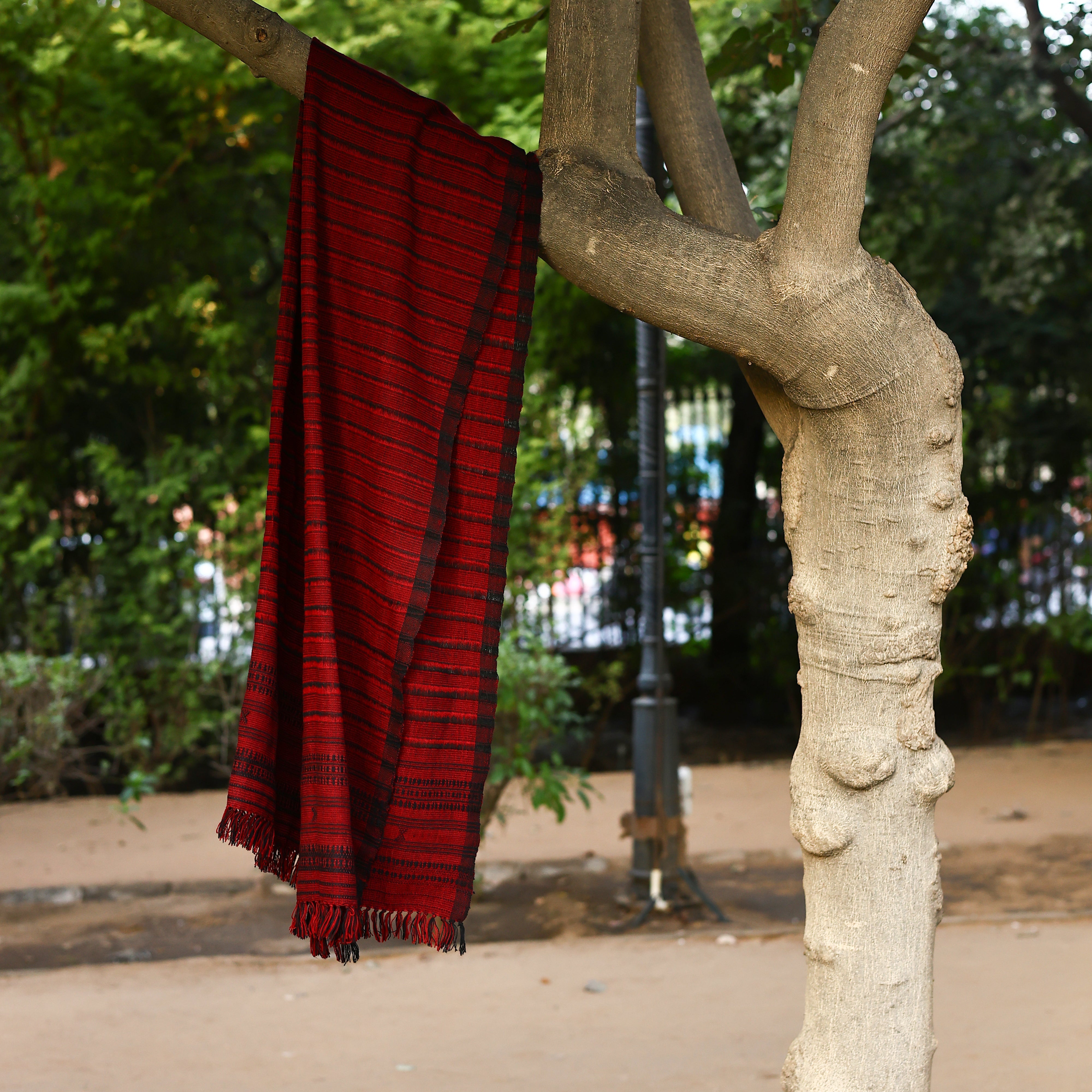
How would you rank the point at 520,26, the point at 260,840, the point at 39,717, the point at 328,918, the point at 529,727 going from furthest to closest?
the point at 39,717
the point at 529,727
the point at 520,26
the point at 260,840
the point at 328,918

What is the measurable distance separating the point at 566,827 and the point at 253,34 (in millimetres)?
5453

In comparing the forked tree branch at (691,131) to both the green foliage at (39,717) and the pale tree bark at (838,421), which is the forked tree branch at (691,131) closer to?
the pale tree bark at (838,421)

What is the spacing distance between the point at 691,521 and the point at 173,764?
4.52 m

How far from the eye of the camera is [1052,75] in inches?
299

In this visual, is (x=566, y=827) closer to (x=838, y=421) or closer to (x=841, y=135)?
(x=838, y=421)

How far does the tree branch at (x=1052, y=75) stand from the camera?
754cm

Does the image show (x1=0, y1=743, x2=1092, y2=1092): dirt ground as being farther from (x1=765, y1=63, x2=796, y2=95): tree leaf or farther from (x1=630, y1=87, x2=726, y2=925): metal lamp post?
(x1=765, y1=63, x2=796, y2=95): tree leaf

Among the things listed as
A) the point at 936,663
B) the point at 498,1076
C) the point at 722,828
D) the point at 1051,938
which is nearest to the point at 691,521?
the point at 722,828

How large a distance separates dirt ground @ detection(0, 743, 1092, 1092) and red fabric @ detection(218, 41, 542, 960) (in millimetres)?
1861

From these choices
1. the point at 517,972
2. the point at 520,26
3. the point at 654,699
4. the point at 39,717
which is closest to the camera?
the point at 520,26

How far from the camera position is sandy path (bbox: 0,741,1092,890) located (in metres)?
6.21

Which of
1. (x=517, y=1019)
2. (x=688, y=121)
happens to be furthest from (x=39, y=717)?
(x=688, y=121)

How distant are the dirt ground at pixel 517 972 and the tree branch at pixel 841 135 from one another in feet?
8.68

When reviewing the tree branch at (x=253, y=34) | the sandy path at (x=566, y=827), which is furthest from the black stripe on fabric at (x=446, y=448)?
the sandy path at (x=566, y=827)
